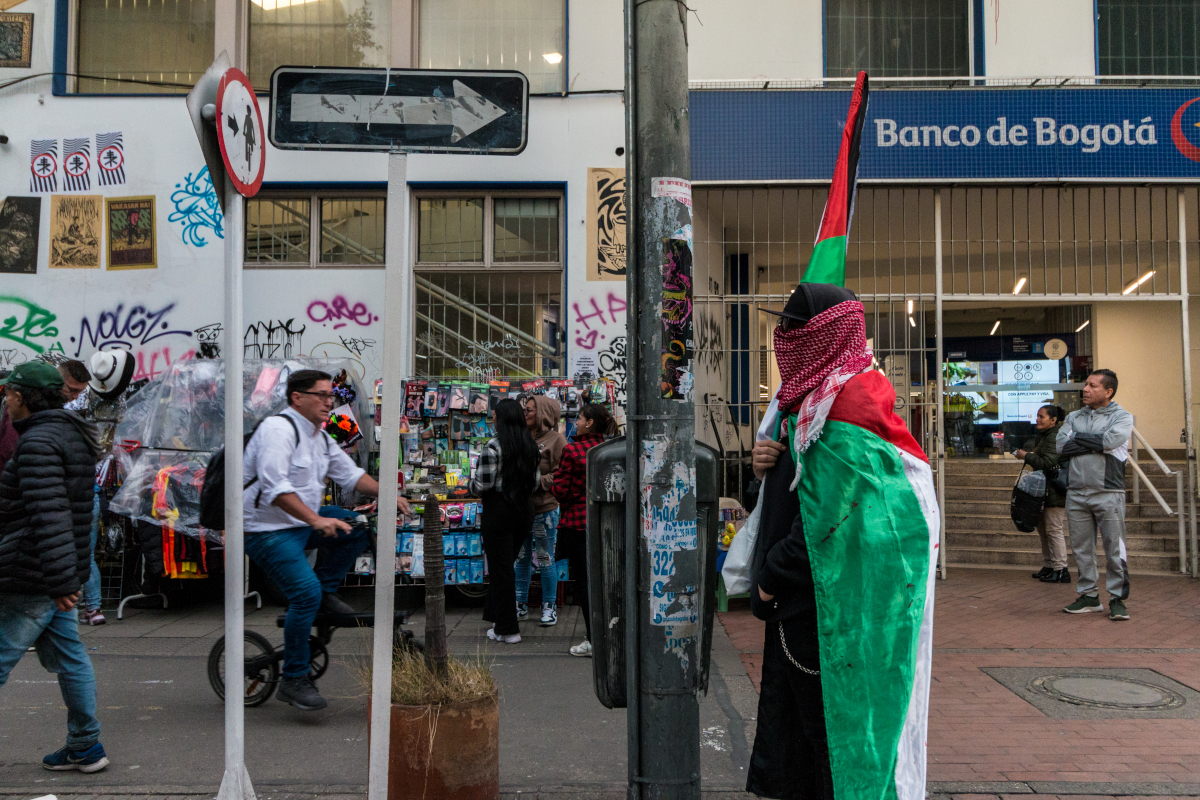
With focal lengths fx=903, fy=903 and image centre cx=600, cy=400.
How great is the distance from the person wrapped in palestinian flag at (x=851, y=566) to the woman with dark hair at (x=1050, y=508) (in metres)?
6.94

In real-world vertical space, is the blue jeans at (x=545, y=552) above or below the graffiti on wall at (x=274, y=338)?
A: below

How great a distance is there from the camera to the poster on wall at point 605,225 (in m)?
8.89

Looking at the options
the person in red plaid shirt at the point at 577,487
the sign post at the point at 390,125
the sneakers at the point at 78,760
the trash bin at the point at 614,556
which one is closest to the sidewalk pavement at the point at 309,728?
the sneakers at the point at 78,760

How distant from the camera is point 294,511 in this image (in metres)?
Answer: 4.68

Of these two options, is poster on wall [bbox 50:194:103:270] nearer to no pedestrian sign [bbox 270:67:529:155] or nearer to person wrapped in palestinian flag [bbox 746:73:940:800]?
no pedestrian sign [bbox 270:67:529:155]

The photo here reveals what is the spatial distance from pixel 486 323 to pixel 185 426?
3.00m

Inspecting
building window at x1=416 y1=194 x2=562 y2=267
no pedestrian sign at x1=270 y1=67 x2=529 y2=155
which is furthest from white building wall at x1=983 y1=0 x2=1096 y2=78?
no pedestrian sign at x1=270 y1=67 x2=529 y2=155

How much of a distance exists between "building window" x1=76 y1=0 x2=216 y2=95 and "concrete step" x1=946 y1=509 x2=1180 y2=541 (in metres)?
9.63

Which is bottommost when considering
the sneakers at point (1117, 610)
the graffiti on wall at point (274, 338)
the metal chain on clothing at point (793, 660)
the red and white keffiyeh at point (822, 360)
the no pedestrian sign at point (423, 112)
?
the sneakers at point (1117, 610)

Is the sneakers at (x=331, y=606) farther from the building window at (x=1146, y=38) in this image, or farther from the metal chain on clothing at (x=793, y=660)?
the building window at (x=1146, y=38)

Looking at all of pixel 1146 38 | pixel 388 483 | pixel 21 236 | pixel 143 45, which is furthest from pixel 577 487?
pixel 1146 38

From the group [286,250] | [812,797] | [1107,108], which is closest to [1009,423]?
[1107,108]

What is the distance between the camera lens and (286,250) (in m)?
9.20

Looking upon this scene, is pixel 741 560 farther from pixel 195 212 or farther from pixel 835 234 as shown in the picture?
pixel 195 212
